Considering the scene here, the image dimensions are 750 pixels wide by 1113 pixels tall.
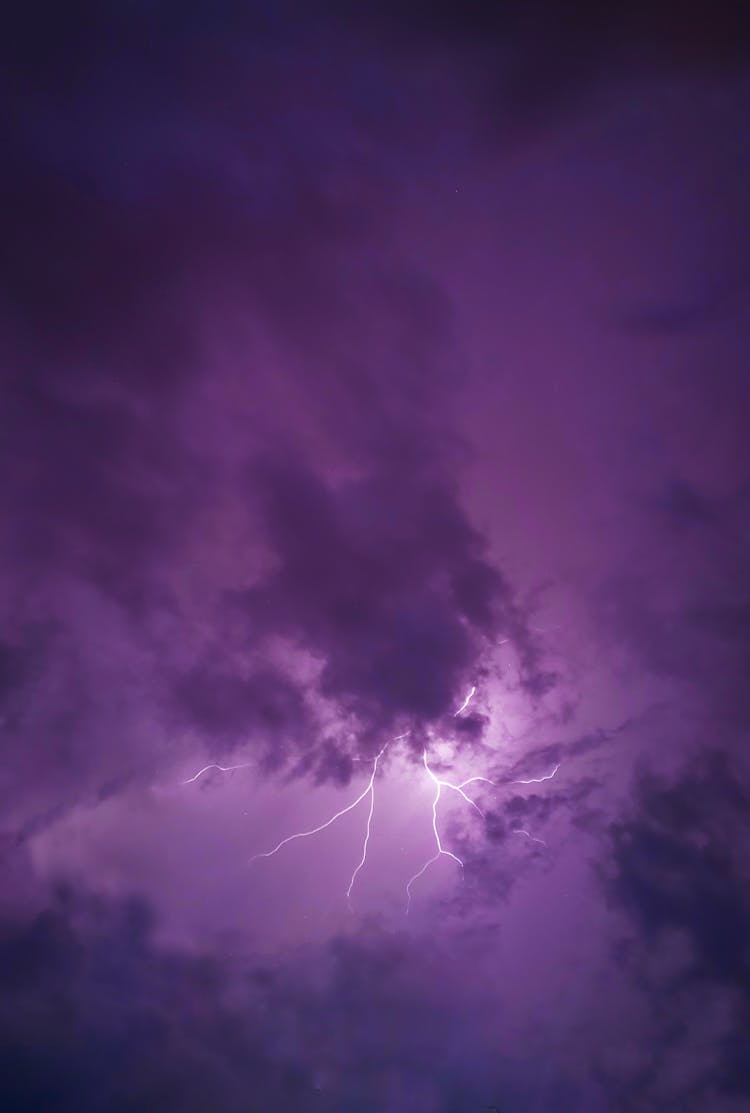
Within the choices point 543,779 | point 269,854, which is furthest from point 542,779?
point 269,854

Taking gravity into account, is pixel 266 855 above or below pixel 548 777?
below

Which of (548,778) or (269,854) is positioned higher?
(548,778)

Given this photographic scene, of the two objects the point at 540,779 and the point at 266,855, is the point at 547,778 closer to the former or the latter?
the point at 540,779

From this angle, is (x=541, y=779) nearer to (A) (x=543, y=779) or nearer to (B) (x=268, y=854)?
(A) (x=543, y=779)

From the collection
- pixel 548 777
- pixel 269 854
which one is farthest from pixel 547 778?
pixel 269 854

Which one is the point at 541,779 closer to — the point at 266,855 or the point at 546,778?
the point at 546,778

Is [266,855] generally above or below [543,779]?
below

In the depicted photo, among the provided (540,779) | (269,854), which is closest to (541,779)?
(540,779)
